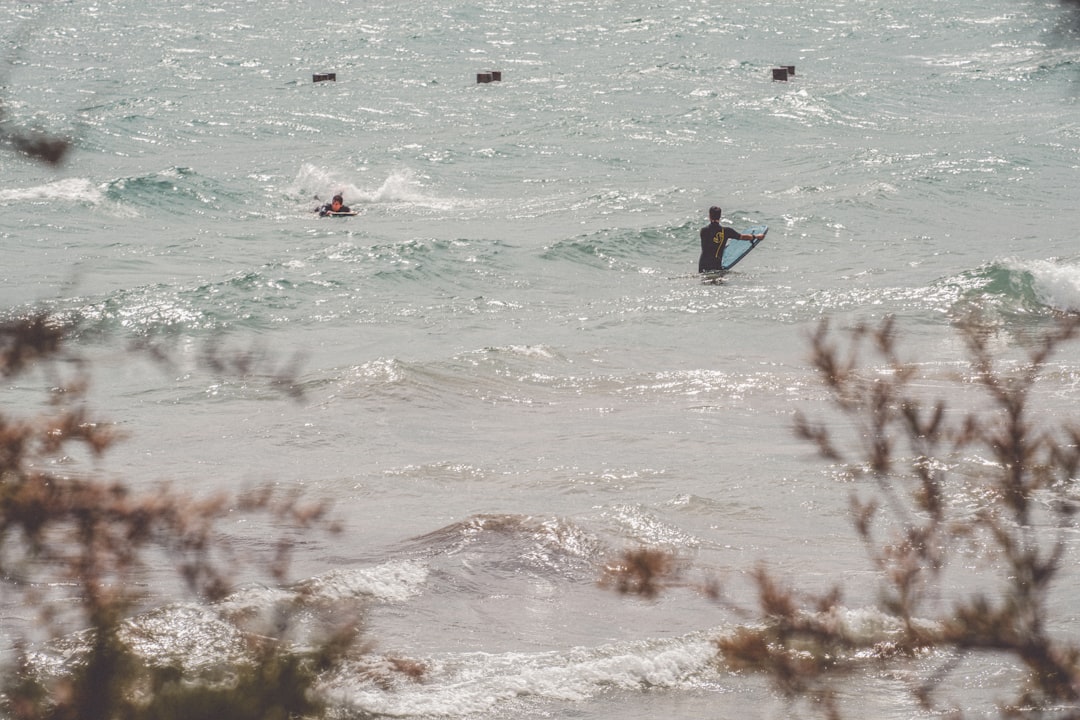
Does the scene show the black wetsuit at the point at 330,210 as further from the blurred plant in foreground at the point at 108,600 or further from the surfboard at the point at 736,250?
the blurred plant in foreground at the point at 108,600

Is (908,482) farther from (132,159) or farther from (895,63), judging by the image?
(895,63)

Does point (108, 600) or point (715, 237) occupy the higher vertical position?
point (715, 237)

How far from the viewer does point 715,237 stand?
17922mm

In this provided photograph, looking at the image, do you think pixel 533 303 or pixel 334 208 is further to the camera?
pixel 334 208

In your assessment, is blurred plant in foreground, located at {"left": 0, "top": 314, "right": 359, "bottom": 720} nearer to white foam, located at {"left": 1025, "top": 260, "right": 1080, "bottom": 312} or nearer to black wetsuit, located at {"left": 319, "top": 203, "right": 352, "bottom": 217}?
white foam, located at {"left": 1025, "top": 260, "right": 1080, "bottom": 312}

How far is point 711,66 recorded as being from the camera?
149ft

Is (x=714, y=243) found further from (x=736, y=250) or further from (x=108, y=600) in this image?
(x=108, y=600)

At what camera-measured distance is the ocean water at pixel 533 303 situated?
6.66 metres

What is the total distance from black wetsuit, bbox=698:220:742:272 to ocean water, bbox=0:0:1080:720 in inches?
17.0

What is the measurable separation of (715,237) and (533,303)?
109 inches

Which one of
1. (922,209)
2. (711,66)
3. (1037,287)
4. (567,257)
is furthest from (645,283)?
(711,66)

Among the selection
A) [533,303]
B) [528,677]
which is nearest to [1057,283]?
[533,303]

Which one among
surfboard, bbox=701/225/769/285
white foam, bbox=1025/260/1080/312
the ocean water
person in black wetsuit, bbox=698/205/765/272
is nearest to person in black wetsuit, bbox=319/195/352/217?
the ocean water

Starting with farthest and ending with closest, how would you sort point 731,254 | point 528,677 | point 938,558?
point 731,254 < point 938,558 < point 528,677
